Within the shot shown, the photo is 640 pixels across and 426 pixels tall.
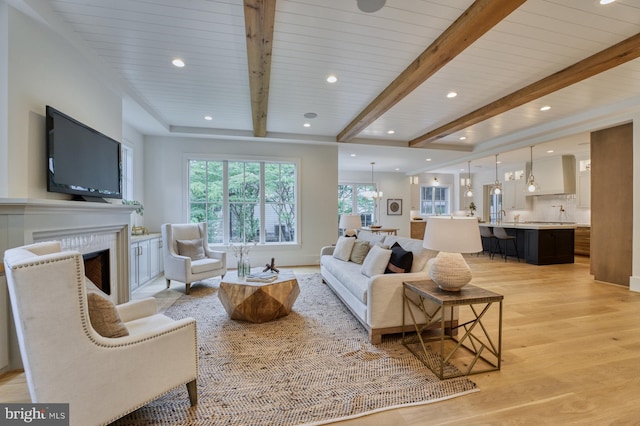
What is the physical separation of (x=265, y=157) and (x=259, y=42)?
3.45 m

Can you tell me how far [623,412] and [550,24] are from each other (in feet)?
9.16

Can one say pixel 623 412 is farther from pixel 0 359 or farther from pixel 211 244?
pixel 211 244

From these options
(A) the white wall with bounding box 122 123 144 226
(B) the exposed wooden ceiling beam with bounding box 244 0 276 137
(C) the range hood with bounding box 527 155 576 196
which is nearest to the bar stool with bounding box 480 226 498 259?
(C) the range hood with bounding box 527 155 576 196

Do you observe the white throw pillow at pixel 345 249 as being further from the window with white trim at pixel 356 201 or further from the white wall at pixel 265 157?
the window with white trim at pixel 356 201

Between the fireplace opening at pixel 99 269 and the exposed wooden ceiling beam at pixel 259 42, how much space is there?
252 cm

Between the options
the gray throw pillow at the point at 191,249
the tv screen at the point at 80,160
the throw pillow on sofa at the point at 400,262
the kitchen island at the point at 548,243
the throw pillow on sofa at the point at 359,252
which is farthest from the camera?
the kitchen island at the point at 548,243

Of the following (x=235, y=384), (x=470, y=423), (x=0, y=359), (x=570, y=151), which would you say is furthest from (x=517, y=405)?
(x=570, y=151)

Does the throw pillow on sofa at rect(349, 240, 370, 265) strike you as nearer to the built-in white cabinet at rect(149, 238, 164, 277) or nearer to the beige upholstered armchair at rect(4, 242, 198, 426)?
the beige upholstered armchair at rect(4, 242, 198, 426)

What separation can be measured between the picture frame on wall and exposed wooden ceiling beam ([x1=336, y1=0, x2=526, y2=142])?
21.9 ft

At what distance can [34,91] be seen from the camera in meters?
2.22

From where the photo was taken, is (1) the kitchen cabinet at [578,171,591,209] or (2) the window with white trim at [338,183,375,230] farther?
(2) the window with white trim at [338,183,375,230]

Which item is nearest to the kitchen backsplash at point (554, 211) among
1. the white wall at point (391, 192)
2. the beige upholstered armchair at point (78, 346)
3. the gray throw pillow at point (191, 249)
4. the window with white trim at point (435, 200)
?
the window with white trim at point (435, 200)

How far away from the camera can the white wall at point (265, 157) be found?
530 cm

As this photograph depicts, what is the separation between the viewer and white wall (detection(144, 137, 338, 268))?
5297mm
